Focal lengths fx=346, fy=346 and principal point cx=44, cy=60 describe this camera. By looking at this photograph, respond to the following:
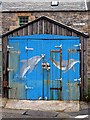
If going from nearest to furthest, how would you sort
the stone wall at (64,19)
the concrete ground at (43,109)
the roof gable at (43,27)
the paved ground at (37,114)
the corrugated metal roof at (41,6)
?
the paved ground at (37,114)
the concrete ground at (43,109)
the roof gable at (43,27)
the stone wall at (64,19)
the corrugated metal roof at (41,6)

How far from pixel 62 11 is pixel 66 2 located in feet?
9.86

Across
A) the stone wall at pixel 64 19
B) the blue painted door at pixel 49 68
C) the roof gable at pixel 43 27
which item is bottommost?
the blue painted door at pixel 49 68

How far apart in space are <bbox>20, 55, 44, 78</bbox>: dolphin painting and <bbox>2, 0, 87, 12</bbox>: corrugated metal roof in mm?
7608

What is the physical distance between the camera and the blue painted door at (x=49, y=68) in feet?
42.3

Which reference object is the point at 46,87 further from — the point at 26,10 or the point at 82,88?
the point at 26,10

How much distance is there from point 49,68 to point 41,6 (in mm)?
9205

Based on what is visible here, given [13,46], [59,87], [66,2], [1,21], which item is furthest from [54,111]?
[66,2]

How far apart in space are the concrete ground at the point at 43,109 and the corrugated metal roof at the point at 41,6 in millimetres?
8743

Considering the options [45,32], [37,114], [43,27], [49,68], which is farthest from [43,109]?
[43,27]

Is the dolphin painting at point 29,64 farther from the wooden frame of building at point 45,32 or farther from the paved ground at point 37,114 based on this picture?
the paved ground at point 37,114

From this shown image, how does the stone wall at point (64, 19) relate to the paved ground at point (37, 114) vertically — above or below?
above

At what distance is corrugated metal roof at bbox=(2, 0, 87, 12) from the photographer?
2044cm

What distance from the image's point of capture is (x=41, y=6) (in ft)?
70.1

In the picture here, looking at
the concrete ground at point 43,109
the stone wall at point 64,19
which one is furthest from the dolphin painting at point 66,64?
the stone wall at point 64,19
